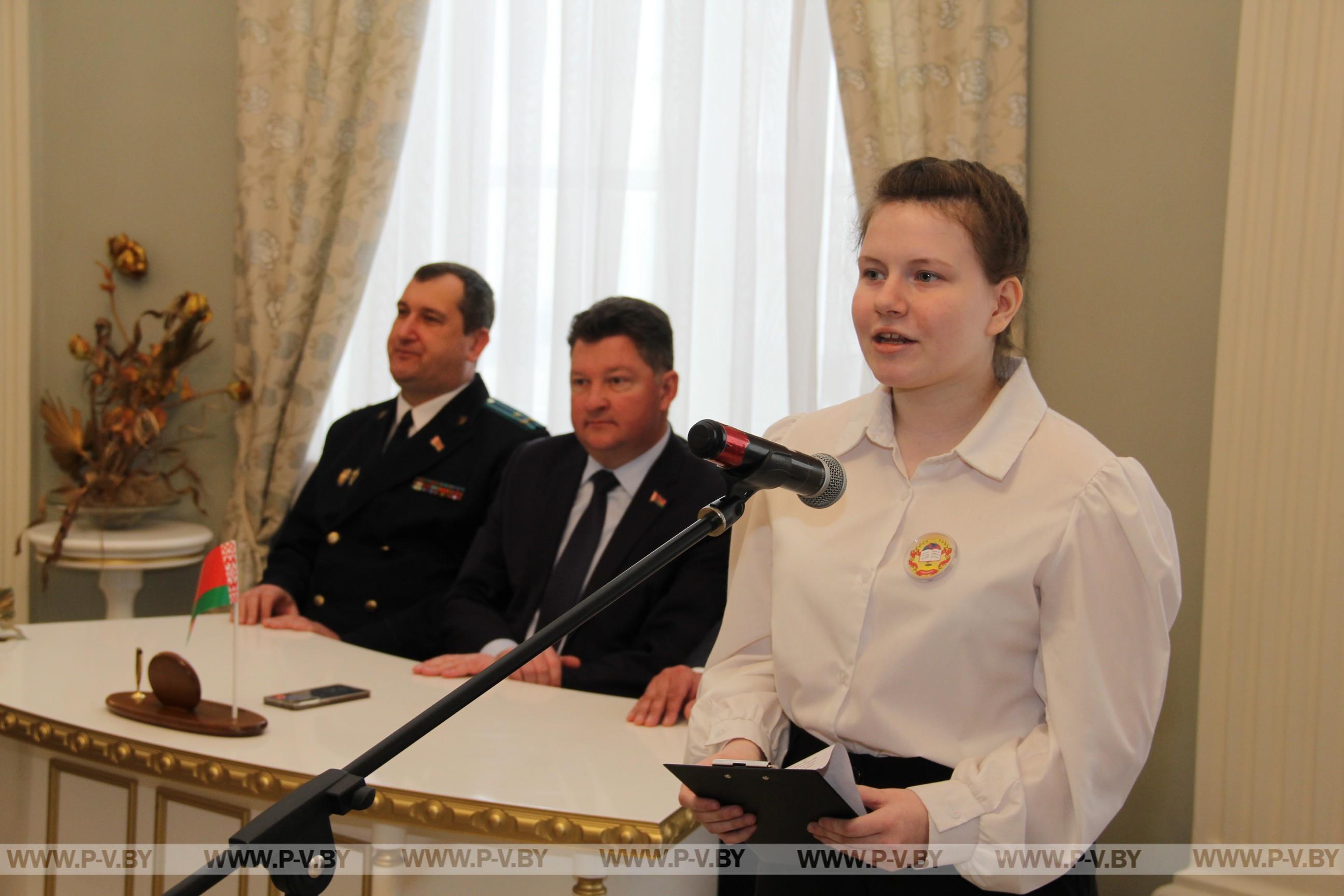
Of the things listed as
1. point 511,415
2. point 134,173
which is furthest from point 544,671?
point 134,173

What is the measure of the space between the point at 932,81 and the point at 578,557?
1.50m

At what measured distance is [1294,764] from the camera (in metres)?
2.13

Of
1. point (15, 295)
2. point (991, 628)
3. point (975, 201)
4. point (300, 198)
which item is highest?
point (300, 198)

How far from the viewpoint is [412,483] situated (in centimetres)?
322

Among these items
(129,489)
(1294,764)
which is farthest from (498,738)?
(129,489)

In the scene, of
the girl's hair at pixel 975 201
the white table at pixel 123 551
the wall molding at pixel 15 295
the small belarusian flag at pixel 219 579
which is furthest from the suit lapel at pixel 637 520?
the wall molding at pixel 15 295

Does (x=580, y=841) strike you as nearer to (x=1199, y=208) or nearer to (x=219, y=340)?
(x=1199, y=208)

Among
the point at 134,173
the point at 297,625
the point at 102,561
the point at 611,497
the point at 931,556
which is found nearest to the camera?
the point at 931,556

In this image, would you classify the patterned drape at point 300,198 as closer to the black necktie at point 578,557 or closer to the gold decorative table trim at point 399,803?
the black necktie at point 578,557

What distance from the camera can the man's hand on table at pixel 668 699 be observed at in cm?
211

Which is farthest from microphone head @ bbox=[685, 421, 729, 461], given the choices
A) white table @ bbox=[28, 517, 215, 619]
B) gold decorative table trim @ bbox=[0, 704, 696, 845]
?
white table @ bbox=[28, 517, 215, 619]

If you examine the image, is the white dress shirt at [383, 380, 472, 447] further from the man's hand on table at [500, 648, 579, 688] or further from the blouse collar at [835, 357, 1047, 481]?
the blouse collar at [835, 357, 1047, 481]

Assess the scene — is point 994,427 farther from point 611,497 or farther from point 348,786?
point 611,497

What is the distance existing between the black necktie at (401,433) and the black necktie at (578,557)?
82 centimetres
